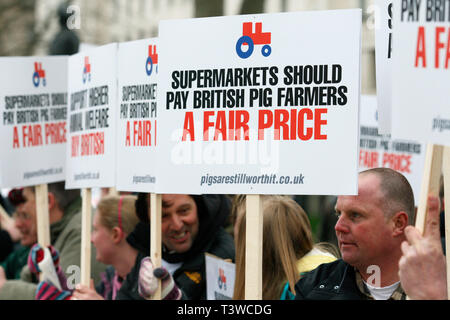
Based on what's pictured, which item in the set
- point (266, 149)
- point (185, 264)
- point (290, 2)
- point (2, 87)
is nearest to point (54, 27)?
point (2, 87)

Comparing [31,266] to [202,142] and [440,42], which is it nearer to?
[202,142]

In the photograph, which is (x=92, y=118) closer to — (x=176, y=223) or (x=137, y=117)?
(x=137, y=117)

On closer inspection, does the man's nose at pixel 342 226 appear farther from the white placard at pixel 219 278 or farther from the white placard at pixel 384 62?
the white placard at pixel 219 278

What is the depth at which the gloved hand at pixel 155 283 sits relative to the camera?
5414mm

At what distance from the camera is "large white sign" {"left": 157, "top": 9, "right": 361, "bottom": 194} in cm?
452

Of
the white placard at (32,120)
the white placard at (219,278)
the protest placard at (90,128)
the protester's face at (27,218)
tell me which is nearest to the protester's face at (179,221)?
the white placard at (219,278)

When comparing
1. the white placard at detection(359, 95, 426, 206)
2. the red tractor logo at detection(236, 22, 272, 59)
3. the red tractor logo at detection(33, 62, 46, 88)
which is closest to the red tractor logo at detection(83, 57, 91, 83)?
the red tractor logo at detection(33, 62, 46, 88)

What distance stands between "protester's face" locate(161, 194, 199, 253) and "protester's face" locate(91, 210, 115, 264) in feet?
1.84

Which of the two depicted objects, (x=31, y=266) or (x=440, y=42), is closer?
(x=440, y=42)

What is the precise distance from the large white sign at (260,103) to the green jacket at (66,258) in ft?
5.95

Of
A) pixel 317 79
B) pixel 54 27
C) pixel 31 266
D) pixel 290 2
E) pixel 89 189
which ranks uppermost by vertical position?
pixel 290 2

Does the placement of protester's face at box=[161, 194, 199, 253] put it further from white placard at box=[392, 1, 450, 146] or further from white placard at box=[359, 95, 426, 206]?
white placard at box=[392, 1, 450, 146]
